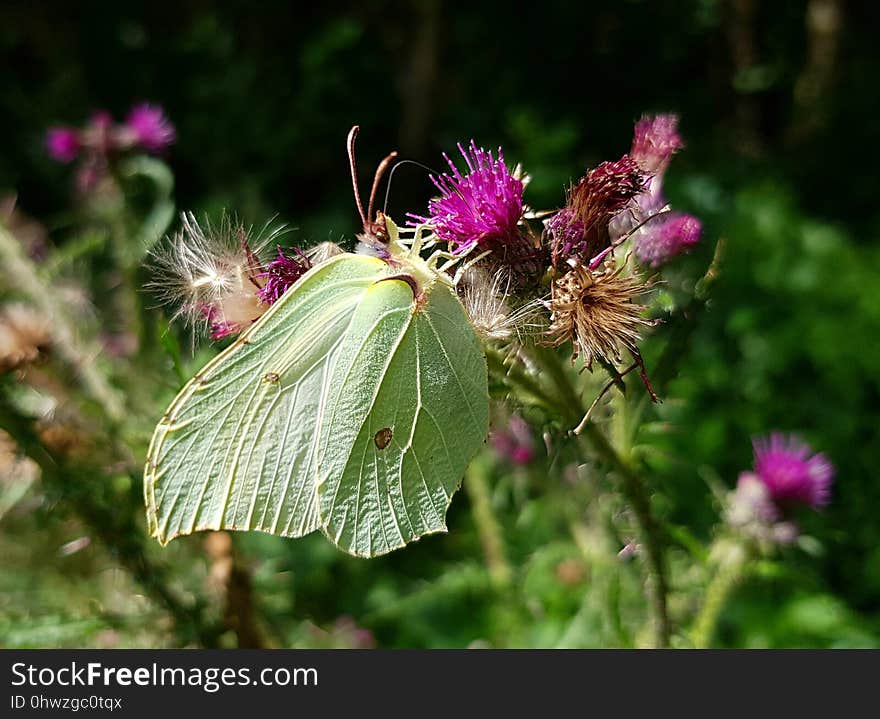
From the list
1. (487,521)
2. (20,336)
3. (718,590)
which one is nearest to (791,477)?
(718,590)

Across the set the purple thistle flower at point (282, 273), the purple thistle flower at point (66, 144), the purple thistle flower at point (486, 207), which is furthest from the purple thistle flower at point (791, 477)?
the purple thistle flower at point (66, 144)

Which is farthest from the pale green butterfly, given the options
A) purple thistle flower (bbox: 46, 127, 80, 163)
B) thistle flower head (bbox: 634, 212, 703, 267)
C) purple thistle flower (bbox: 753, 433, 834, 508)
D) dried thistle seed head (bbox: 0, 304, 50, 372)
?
purple thistle flower (bbox: 46, 127, 80, 163)

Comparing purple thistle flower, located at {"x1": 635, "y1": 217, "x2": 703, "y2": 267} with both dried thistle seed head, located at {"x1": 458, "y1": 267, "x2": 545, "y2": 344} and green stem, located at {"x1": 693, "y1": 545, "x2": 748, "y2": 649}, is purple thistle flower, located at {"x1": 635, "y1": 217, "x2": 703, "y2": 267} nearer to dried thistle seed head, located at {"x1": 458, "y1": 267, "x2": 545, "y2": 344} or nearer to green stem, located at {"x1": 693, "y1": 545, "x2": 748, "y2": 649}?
dried thistle seed head, located at {"x1": 458, "y1": 267, "x2": 545, "y2": 344}

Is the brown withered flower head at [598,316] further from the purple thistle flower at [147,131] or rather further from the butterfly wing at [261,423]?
the purple thistle flower at [147,131]

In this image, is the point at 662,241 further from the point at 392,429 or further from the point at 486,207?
the point at 392,429

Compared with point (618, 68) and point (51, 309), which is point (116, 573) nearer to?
point (51, 309)

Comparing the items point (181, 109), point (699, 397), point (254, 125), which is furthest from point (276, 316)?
point (181, 109)
